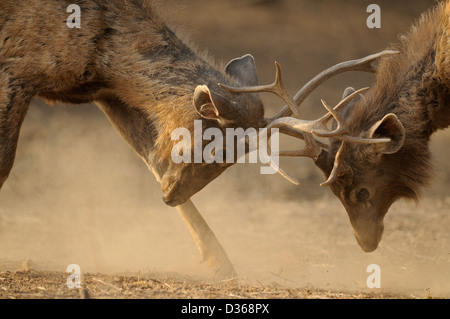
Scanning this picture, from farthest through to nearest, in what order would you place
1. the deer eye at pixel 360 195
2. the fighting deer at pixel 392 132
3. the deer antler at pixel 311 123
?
the deer eye at pixel 360 195
the fighting deer at pixel 392 132
the deer antler at pixel 311 123

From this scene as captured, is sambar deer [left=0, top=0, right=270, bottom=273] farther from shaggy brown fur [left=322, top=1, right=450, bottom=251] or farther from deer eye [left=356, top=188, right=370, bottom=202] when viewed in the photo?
deer eye [left=356, top=188, right=370, bottom=202]

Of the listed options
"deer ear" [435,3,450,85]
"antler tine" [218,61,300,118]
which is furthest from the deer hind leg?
"deer ear" [435,3,450,85]

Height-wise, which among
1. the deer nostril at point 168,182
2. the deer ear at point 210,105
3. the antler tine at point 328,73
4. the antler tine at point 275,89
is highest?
the antler tine at point 328,73

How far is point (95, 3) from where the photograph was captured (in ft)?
16.9

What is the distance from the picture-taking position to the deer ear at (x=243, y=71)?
534cm

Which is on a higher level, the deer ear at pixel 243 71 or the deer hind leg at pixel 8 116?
the deer ear at pixel 243 71

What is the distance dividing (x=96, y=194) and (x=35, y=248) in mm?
1792

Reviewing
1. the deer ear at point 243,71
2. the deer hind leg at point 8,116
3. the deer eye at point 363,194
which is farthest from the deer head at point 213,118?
the deer hind leg at point 8,116

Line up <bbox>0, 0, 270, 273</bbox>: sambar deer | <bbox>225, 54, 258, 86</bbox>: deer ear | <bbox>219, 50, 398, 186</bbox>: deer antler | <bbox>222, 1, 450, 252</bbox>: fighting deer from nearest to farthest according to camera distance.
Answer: <bbox>219, 50, 398, 186</bbox>: deer antler
<bbox>0, 0, 270, 273</bbox>: sambar deer
<bbox>222, 1, 450, 252</bbox>: fighting deer
<bbox>225, 54, 258, 86</bbox>: deer ear


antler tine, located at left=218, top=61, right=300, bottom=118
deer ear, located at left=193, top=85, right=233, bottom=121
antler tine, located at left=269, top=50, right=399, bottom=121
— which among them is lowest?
deer ear, located at left=193, top=85, right=233, bottom=121

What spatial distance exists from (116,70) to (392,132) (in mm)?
2059

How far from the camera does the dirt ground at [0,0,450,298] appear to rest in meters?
6.50

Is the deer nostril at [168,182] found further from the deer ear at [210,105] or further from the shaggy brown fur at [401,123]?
the shaggy brown fur at [401,123]

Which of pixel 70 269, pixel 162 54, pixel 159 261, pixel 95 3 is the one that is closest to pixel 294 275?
pixel 159 261
